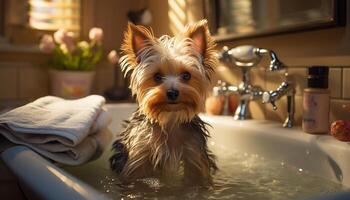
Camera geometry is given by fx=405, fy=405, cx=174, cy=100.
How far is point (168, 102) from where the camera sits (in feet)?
3.16

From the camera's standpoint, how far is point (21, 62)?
7.04 ft

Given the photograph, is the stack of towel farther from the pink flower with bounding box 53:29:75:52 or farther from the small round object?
the pink flower with bounding box 53:29:75:52

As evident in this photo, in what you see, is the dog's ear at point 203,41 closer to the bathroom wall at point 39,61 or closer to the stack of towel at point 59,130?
the stack of towel at point 59,130

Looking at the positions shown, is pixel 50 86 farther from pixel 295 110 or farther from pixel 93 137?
pixel 295 110

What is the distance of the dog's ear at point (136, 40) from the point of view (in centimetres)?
100

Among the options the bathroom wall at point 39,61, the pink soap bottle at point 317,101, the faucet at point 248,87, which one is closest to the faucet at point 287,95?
the faucet at point 248,87

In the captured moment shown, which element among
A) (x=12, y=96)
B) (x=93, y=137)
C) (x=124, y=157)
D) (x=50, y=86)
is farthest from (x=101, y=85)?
(x=124, y=157)

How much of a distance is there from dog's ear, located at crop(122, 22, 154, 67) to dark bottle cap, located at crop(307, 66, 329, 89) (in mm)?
461

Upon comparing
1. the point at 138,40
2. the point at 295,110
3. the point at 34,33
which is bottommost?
the point at 295,110

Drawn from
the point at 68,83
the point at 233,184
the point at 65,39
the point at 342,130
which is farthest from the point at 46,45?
the point at 342,130

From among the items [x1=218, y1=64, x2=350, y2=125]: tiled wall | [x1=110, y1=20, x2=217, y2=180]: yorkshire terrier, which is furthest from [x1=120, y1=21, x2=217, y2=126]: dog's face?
[x1=218, y1=64, x2=350, y2=125]: tiled wall

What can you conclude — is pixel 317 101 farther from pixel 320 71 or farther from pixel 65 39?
pixel 65 39

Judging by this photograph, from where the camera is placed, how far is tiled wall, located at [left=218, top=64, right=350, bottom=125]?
3.85ft

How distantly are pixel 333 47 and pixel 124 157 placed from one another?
68 cm
